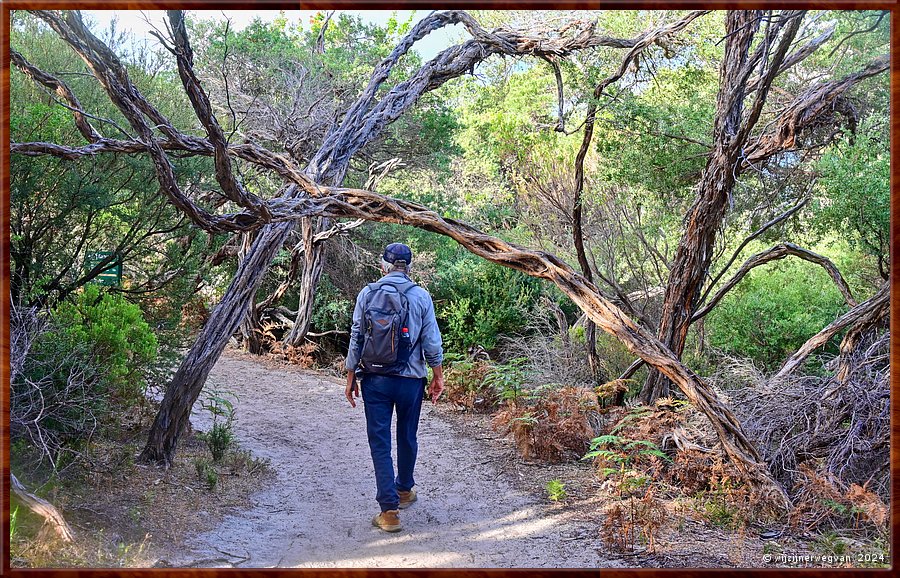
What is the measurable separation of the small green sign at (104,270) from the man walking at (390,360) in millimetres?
2492

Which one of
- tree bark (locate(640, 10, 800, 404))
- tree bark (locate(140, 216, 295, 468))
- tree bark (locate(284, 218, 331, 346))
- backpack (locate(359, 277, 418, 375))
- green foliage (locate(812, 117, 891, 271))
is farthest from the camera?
tree bark (locate(284, 218, 331, 346))

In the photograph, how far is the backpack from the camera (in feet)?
16.7

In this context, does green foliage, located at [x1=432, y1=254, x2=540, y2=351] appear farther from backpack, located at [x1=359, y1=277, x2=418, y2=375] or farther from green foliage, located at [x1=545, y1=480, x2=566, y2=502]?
backpack, located at [x1=359, y1=277, x2=418, y2=375]

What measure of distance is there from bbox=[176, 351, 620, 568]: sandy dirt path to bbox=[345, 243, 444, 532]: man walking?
1.16ft

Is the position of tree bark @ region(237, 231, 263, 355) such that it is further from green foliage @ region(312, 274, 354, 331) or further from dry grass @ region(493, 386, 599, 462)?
dry grass @ region(493, 386, 599, 462)

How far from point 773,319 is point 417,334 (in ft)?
19.7

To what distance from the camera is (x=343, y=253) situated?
40.4ft

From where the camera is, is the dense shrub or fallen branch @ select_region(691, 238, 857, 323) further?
fallen branch @ select_region(691, 238, 857, 323)

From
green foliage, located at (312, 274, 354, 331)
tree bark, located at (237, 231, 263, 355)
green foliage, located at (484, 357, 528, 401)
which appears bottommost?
green foliage, located at (484, 357, 528, 401)

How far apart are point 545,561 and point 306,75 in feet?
27.9

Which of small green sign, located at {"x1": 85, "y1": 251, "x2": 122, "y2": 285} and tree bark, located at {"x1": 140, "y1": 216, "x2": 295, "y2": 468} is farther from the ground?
small green sign, located at {"x1": 85, "y1": 251, "x2": 122, "y2": 285}

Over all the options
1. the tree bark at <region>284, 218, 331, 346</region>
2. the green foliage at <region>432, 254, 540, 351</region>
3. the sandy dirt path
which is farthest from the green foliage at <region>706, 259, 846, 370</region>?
the tree bark at <region>284, 218, 331, 346</region>

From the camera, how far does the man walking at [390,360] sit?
5105 mm

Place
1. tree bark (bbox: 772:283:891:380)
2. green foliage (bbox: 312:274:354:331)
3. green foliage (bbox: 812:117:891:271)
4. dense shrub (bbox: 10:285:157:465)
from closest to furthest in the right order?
dense shrub (bbox: 10:285:157:465) < tree bark (bbox: 772:283:891:380) < green foliage (bbox: 812:117:891:271) < green foliage (bbox: 312:274:354:331)
